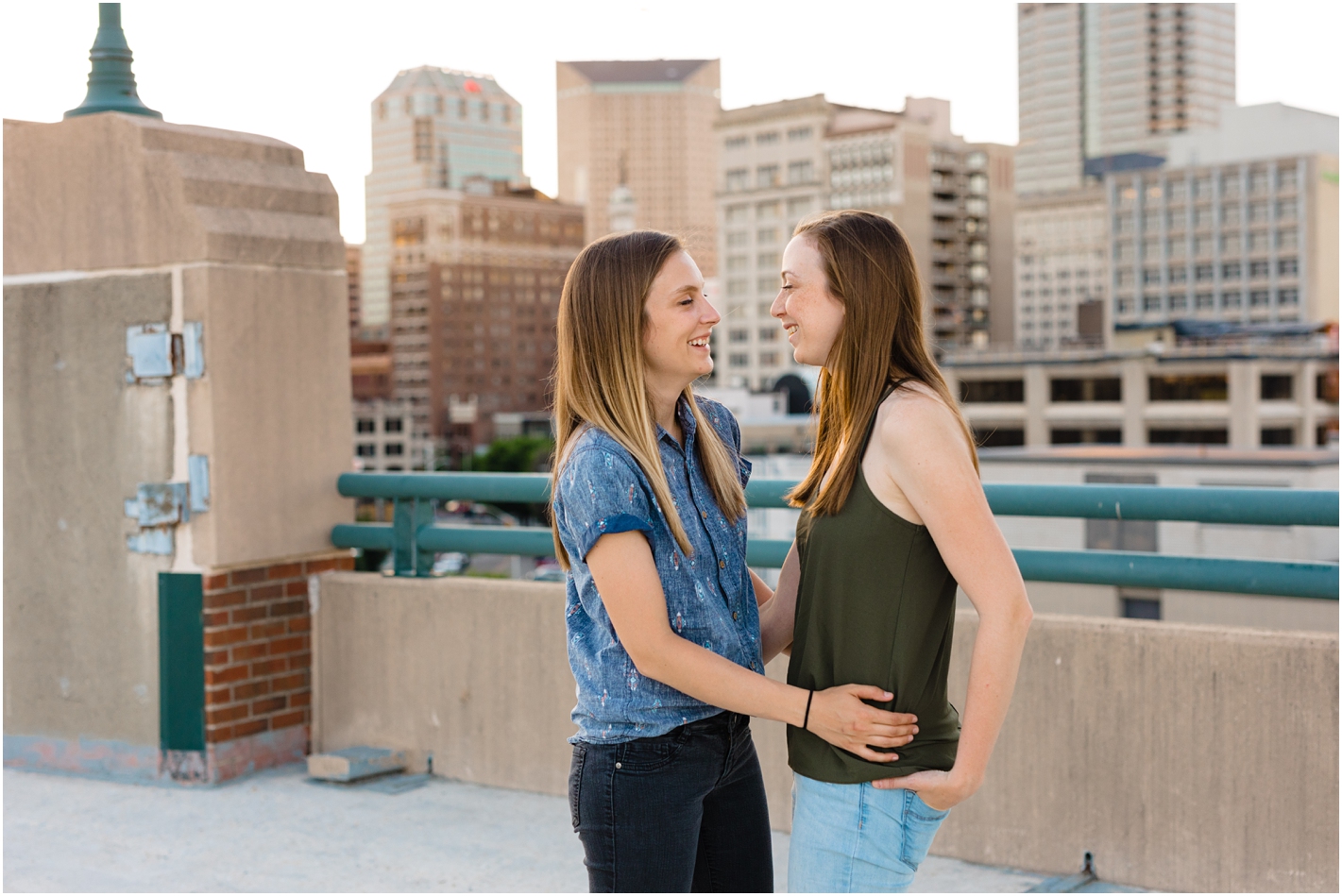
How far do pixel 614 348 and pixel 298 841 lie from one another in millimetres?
2785

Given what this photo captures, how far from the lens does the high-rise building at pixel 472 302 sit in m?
176

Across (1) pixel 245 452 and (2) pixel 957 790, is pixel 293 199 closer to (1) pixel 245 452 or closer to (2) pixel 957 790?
(1) pixel 245 452

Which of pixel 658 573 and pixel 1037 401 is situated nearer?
pixel 658 573

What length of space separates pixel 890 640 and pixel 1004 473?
49.7 metres

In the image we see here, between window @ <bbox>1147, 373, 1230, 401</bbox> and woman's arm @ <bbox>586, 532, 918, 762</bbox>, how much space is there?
10063 cm

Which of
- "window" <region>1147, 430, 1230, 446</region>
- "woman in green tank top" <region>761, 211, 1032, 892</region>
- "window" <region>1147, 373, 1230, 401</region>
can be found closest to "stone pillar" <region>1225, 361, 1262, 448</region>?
"window" <region>1147, 373, 1230, 401</region>

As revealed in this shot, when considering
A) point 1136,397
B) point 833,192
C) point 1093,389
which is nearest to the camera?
point 1136,397

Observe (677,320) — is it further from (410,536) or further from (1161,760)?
(410,536)

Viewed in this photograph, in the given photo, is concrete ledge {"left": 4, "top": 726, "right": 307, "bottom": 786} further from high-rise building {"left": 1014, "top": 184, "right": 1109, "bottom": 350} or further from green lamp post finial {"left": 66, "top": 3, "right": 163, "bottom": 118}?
high-rise building {"left": 1014, "top": 184, "right": 1109, "bottom": 350}

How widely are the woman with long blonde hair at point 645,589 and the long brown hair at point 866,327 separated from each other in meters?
0.27

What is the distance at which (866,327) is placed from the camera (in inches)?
90.5

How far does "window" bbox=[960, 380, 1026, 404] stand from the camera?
104062 millimetres

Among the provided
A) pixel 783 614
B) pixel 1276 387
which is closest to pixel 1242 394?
pixel 1276 387

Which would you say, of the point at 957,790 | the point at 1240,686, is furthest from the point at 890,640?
the point at 1240,686
